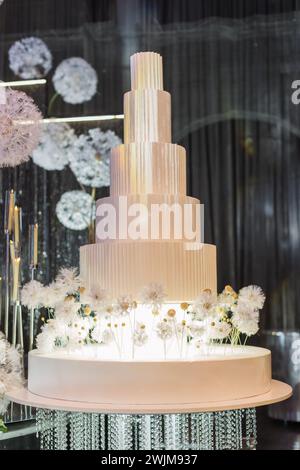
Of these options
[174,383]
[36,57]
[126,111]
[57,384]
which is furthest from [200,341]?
[36,57]

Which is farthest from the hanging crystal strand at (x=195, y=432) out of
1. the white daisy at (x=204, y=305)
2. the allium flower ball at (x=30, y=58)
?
the allium flower ball at (x=30, y=58)

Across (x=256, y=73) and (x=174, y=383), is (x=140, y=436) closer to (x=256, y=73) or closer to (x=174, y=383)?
(x=174, y=383)

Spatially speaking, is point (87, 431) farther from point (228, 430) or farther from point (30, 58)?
point (30, 58)

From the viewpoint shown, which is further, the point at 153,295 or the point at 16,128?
the point at 16,128

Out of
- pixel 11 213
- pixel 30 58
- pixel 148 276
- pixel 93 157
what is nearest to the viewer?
pixel 148 276

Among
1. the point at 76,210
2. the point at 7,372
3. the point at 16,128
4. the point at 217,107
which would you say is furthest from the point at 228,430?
the point at 217,107

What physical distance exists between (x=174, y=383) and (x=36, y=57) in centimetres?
437

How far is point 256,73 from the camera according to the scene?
623 centimetres

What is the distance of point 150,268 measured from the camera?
3738 mm

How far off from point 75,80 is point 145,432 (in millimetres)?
4132

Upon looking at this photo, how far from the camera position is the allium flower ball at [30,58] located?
6.62m

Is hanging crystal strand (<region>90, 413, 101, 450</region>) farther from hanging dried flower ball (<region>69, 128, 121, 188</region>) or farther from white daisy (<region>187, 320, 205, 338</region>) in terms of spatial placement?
hanging dried flower ball (<region>69, 128, 121, 188</region>)

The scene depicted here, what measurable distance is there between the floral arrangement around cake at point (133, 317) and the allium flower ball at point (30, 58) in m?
3.27

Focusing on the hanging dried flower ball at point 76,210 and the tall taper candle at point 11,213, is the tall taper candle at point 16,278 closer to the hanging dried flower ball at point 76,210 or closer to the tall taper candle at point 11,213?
the tall taper candle at point 11,213
